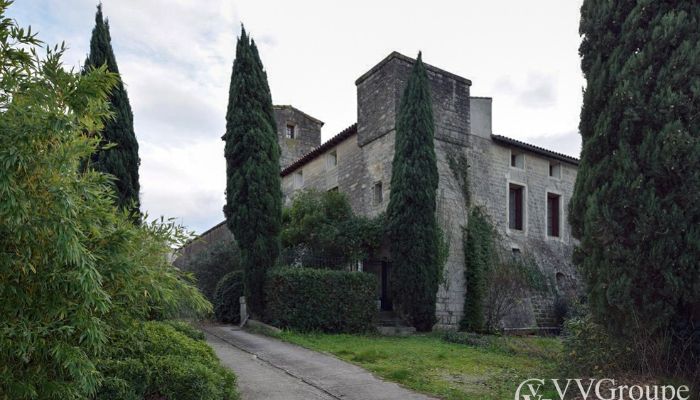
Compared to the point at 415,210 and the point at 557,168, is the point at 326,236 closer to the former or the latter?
the point at 415,210

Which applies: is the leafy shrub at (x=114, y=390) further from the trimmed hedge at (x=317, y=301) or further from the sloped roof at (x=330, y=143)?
the sloped roof at (x=330, y=143)

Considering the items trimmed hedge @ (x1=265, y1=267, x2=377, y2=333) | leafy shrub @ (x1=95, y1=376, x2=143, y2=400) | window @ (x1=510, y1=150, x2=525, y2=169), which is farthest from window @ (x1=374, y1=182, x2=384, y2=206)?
leafy shrub @ (x1=95, y1=376, x2=143, y2=400)

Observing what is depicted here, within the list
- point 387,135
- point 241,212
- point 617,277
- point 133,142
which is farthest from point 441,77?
point 617,277

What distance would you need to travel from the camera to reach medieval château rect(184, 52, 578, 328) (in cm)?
1498

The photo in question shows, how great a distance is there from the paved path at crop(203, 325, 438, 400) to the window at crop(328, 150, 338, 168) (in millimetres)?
8552

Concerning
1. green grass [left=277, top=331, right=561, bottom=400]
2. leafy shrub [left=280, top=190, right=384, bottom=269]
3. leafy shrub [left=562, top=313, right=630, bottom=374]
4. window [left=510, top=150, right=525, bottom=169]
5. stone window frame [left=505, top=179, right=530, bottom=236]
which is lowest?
green grass [left=277, top=331, right=561, bottom=400]

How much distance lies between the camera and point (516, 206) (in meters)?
17.2

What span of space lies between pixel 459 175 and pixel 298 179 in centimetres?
705

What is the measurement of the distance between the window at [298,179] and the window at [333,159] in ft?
6.84

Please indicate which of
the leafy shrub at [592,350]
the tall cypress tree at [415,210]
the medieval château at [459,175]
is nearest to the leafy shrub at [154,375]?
the leafy shrub at [592,350]

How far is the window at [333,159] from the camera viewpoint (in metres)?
17.9

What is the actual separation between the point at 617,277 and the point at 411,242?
24.9 feet

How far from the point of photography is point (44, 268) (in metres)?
3.39

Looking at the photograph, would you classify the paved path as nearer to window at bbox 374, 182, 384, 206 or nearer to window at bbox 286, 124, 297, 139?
window at bbox 374, 182, 384, 206
